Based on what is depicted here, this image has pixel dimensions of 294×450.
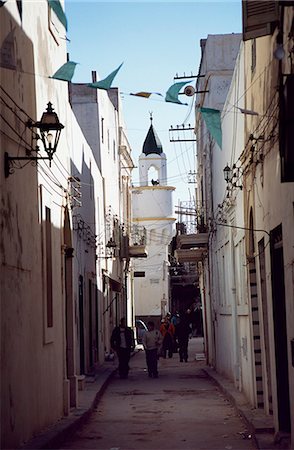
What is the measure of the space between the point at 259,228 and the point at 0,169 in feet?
16.8

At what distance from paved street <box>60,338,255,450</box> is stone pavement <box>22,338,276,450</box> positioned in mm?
154

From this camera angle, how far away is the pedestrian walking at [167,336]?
33.5m

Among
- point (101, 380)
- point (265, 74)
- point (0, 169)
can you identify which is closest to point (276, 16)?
point (265, 74)

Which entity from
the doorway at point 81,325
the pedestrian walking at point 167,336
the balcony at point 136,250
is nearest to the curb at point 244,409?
the doorway at point 81,325

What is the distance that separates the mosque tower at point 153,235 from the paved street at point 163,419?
109ft

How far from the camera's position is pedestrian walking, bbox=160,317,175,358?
3350 centimetres

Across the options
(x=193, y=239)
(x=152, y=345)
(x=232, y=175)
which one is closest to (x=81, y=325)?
(x=152, y=345)

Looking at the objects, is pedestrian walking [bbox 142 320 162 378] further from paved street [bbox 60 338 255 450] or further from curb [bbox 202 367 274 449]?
curb [bbox 202 367 274 449]

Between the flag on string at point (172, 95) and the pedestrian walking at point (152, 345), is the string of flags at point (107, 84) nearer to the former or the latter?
the flag on string at point (172, 95)

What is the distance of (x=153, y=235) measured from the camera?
59406 millimetres

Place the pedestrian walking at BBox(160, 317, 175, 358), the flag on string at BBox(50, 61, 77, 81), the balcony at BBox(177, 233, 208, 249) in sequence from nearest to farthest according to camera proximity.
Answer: the flag on string at BBox(50, 61, 77, 81) < the balcony at BBox(177, 233, 208, 249) < the pedestrian walking at BBox(160, 317, 175, 358)

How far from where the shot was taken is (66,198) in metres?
16.5

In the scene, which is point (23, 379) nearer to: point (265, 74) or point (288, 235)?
point (288, 235)

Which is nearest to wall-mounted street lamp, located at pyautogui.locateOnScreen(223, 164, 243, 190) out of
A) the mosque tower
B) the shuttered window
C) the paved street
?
the paved street
